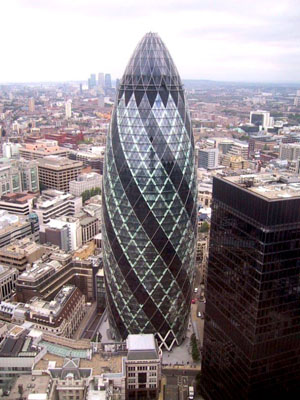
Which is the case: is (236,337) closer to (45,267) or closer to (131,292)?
(131,292)

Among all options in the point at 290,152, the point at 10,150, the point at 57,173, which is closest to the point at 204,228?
the point at 57,173

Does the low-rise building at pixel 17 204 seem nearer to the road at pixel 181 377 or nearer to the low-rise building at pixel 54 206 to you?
the low-rise building at pixel 54 206

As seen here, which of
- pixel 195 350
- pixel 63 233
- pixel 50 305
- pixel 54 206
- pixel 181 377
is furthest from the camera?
pixel 54 206

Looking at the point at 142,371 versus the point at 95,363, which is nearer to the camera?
the point at 95,363

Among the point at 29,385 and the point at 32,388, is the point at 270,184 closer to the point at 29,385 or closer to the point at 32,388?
the point at 32,388

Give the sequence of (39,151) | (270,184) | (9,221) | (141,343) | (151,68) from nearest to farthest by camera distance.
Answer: (270,184)
(141,343)
(151,68)
(9,221)
(39,151)

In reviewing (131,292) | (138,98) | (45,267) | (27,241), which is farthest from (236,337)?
(27,241)
